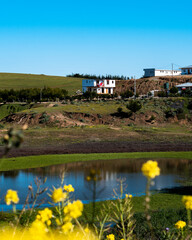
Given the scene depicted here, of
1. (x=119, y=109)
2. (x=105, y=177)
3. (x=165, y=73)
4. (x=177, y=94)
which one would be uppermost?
(x=165, y=73)

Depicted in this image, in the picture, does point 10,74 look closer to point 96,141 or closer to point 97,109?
point 97,109

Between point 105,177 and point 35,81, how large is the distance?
118967 mm

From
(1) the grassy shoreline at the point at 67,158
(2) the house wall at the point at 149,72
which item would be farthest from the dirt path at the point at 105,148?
(2) the house wall at the point at 149,72

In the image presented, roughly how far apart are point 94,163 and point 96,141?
12000mm

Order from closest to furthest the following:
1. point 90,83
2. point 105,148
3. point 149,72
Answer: point 105,148, point 90,83, point 149,72

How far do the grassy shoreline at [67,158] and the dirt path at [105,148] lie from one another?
6.07 ft

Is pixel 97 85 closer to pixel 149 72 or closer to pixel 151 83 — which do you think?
pixel 151 83

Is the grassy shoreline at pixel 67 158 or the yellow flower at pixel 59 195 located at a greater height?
the yellow flower at pixel 59 195

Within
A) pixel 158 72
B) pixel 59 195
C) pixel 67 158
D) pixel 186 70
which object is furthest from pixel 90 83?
pixel 59 195

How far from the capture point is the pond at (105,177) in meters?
22.2

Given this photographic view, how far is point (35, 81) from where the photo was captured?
14150 centimetres

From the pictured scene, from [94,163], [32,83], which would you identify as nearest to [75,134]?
[94,163]

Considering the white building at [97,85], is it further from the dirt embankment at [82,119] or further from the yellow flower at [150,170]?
the yellow flower at [150,170]

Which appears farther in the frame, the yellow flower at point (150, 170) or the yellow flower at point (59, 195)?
the yellow flower at point (59, 195)
